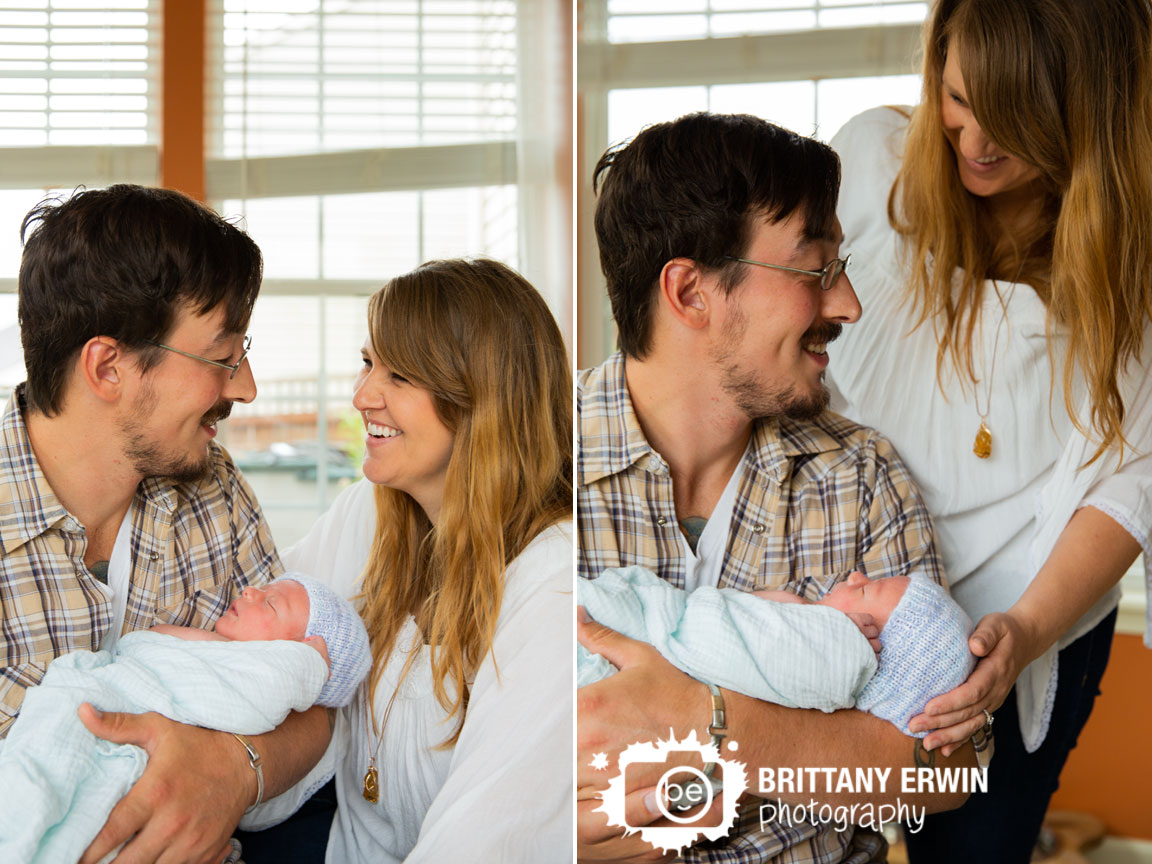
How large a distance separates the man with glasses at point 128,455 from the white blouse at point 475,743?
4.7 inches

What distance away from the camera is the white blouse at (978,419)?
4.09 ft

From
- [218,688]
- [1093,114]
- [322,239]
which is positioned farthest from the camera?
[322,239]

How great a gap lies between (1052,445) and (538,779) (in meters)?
0.81

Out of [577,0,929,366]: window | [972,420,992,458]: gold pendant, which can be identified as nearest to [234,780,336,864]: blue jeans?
[577,0,929,366]: window

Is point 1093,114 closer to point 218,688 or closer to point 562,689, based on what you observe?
point 562,689

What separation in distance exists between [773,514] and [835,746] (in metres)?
0.31

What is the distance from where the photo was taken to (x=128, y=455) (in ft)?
4.47

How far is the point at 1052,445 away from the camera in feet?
4.10

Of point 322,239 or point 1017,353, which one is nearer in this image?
point 1017,353

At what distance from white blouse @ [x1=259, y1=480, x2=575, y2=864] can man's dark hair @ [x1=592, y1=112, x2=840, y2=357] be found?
42cm

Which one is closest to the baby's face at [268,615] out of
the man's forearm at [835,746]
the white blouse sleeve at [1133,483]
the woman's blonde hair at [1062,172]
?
the man's forearm at [835,746]

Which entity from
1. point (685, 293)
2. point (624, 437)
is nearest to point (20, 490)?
point (624, 437)

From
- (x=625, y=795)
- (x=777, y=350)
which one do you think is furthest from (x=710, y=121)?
(x=625, y=795)

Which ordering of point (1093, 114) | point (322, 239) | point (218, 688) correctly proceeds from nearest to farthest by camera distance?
point (1093, 114) → point (218, 688) → point (322, 239)
